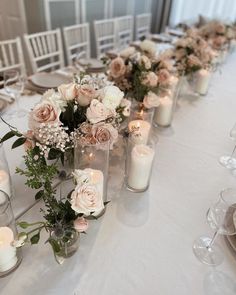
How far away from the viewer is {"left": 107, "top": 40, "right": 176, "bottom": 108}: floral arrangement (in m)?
1.18

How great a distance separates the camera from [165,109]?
52.7 inches

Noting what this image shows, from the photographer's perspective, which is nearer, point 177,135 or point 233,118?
point 177,135

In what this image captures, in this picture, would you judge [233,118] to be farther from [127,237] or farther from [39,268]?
[39,268]

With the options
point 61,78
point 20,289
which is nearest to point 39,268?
point 20,289

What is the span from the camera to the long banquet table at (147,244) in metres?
0.67

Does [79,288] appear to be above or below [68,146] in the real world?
below

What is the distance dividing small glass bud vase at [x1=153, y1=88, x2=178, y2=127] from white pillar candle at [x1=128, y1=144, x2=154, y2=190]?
1.50 feet

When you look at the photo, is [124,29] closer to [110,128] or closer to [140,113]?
[140,113]

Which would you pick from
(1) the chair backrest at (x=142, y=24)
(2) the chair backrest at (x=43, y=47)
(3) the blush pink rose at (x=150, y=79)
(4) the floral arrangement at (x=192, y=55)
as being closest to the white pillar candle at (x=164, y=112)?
(3) the blush pink rose at (x=150, y=79)

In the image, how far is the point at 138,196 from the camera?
36.9 inches

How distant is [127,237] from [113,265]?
99 millimetres

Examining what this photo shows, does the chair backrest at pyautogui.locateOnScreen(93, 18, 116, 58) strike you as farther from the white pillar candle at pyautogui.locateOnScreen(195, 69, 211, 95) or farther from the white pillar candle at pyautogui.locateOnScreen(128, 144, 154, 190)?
the white pillar candle at pyautogui.locateOnScreen(128, 144, 154, 190)

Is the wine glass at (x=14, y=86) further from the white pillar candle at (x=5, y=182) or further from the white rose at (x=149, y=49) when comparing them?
the white rose at (x=149, y=49)

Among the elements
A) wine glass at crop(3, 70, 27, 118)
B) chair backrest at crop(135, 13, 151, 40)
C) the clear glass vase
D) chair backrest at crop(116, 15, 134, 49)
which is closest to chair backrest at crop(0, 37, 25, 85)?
wine glass at crop(3, 70, 27, 118)
